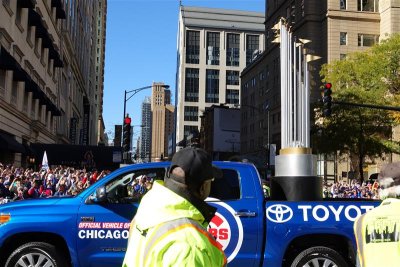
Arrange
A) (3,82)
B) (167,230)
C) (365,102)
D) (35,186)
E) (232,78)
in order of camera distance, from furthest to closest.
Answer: (232,78) → (365,102) → (3,82) → (35,186) → (167,230)

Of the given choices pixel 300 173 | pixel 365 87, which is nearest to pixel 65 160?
pixel 365 87

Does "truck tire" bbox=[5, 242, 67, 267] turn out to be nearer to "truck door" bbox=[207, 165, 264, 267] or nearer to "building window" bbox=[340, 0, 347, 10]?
"truck door" bbox=[207, 165, 264, 267]

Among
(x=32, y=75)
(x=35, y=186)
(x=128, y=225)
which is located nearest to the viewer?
(x=128, y=225)

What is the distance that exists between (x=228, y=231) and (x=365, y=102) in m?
33.6

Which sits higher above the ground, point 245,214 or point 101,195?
point 101,195

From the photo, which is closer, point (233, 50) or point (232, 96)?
point (233, 50)

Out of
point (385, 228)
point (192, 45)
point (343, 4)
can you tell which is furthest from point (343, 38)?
point (192, 45)

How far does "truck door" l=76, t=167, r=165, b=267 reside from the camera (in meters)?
6.72

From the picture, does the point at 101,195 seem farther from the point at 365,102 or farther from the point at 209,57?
the point at 209,57

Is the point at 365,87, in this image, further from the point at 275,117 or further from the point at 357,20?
the point at 275,117

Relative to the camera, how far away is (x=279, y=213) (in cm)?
684

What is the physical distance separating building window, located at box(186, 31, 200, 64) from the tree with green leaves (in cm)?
12667

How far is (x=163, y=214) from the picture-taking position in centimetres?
203

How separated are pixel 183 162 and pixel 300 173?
25.5ft
